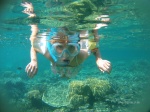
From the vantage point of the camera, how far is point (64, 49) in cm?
842

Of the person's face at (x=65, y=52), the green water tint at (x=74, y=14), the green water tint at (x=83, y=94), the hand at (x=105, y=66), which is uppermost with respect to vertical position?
the green water tint at (x=74, y=14)

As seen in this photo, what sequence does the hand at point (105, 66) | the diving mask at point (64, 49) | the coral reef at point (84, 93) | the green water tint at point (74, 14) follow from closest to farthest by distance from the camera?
1. the hand at point (105, 66)
2. the diving mask at point (64, 49)
3. the green water tint at point (74, 14)
4. the coral reef at point (84, 93)

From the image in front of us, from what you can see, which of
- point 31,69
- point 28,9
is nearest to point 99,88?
point 31,69

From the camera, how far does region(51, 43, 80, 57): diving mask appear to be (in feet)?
27.2

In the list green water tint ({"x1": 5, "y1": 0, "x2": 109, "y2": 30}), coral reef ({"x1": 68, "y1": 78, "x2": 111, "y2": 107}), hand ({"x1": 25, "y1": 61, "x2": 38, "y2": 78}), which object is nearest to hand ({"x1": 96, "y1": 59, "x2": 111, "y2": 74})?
hand ({"x1": 25, "y1": 61, "x2": 38, "y2": 78})

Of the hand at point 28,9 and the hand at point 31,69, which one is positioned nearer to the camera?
the hand at point 31,69

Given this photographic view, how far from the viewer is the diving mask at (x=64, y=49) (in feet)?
27.2

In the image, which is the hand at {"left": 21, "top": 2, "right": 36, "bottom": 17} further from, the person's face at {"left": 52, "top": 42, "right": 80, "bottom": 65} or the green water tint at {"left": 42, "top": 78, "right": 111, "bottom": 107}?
the green water tint at {"left": 42, "top": 78, "right": 111, "bottom": 107}

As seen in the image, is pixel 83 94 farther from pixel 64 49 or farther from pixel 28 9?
pixel 28 9

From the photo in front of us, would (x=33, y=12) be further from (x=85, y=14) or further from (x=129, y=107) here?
(x=129, y=107)

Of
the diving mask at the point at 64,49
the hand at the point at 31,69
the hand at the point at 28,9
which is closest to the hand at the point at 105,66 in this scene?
the diving mask at the point at 64,49

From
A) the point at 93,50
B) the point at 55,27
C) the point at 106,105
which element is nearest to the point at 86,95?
the point at 106,105

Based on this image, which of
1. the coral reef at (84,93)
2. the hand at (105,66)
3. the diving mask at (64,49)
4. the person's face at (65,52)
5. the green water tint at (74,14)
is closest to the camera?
the hand at (105,66)

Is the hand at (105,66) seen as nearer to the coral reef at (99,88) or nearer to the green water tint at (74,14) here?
the green water tint at (74,14)
